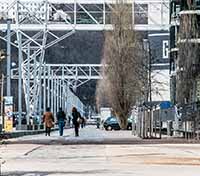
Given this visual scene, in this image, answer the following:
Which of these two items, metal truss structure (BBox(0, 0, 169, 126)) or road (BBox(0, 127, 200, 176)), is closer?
road (BBox(0, 127, 200, 176))

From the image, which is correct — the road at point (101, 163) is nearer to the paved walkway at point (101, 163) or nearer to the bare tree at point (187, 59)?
the paved walkway at point (101, 163)

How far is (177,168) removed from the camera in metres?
19.4

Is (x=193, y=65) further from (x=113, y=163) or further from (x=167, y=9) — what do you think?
(x=113, y=163)

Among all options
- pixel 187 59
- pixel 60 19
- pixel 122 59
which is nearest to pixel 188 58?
pixel 187 59

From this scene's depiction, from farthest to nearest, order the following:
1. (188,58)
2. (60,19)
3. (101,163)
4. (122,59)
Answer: (60,19)
(122,59)
(188,58)
(101,163)

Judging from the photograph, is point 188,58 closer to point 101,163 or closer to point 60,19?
point 60,19

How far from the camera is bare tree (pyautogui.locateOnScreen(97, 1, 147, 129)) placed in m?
72.1

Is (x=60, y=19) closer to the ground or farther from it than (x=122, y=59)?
farther from it

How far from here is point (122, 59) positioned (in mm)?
73062

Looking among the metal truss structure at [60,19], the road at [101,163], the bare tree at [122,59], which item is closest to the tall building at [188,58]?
the bare tree at [122,59]

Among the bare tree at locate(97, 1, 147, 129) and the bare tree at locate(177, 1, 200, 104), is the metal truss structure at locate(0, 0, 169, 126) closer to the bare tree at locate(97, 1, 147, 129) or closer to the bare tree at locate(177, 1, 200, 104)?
the bare tree at locate(97, 1, 147, 129)

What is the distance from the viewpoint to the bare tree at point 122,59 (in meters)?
72.1

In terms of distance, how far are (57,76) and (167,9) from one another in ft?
144

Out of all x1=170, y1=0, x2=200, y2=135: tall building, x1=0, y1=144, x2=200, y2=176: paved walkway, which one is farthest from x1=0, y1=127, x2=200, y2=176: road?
x1=170, y1=0, x2=200, y2=135: tall building
